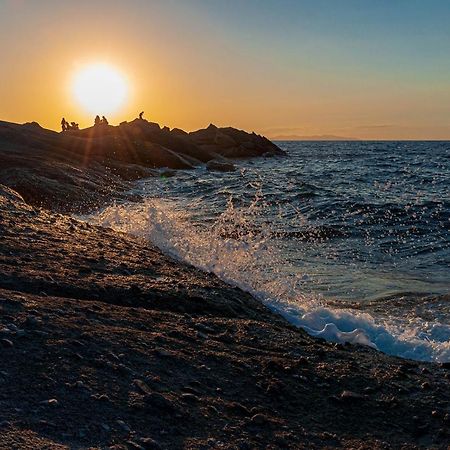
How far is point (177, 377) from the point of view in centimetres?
464

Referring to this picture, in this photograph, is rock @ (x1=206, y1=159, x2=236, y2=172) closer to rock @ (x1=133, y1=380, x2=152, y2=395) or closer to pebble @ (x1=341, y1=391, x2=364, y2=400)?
pebble @ (x1=341, y1=391, x2=364, y2=400)

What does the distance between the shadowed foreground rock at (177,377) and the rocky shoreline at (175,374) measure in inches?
0.5

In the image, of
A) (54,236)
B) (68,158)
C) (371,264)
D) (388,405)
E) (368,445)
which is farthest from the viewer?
(68,158)

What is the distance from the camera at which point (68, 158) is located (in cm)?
3002

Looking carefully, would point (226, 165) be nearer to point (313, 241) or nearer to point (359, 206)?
point (359, 206)

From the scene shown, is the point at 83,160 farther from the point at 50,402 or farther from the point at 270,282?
the point at 50,402

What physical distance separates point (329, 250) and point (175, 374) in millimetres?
10815

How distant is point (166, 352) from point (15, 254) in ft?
11.5

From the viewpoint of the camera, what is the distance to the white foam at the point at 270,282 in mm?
7355

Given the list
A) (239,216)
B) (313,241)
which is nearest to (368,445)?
(313,241)

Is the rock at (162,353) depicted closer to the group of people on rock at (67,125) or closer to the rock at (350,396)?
the rock at (350,396)

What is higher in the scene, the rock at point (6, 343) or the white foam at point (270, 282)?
the rock at point (6, 343)

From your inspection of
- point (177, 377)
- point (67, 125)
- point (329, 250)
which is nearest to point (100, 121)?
point (67, 125)

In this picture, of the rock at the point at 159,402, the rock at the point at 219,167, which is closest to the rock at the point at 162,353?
the rock at the point at 159,402
